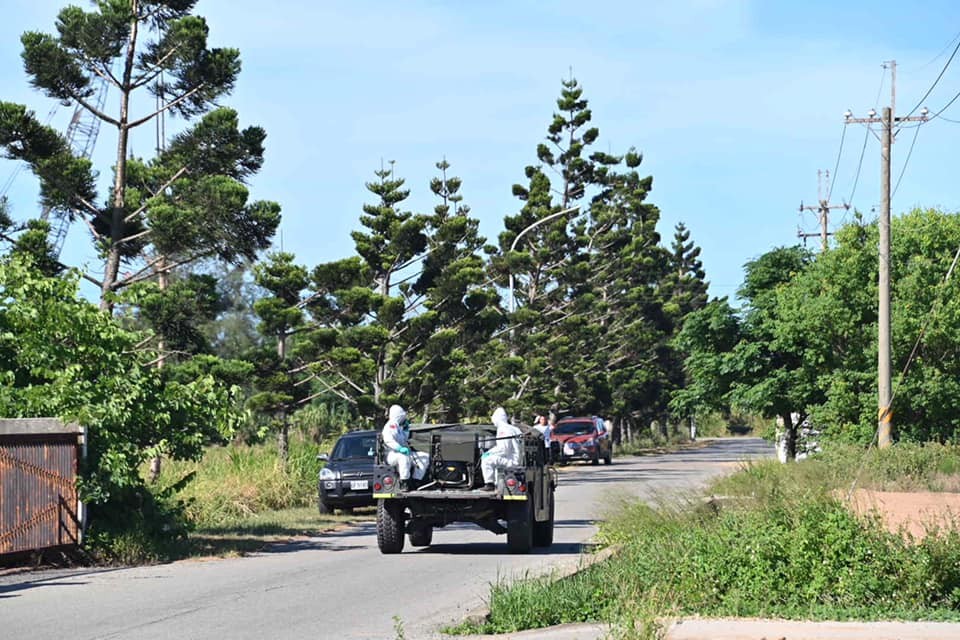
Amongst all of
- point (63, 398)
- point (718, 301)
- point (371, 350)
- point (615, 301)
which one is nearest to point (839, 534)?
point (63, 398)

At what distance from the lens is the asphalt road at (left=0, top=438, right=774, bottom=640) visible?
37.4 feet

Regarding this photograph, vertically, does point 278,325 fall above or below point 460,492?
above

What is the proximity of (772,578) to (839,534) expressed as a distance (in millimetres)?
752

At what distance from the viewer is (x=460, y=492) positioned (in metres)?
17.7

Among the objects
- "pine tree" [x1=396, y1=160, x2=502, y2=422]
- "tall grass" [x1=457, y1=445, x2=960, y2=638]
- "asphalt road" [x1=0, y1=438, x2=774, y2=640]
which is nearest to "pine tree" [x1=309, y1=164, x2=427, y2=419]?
"pine tree" [x1=396, y1=160, x2=502, y2=422]

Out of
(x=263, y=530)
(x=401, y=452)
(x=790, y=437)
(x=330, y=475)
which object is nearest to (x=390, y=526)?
(x=401, y=452)

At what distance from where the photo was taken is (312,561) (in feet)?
57.9

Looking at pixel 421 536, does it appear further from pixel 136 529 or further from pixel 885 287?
pixel 885 287

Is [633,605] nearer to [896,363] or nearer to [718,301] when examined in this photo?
[896,363]

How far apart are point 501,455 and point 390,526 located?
1.81 metres

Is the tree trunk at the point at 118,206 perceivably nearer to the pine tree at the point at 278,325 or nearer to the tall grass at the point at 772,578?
the pine tree at the point at 278,325

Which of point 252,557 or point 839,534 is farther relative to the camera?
point 252,557

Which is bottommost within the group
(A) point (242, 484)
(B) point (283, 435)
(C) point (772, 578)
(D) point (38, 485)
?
(C) point (772, 578)

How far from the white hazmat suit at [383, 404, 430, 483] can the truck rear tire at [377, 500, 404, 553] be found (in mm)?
522
